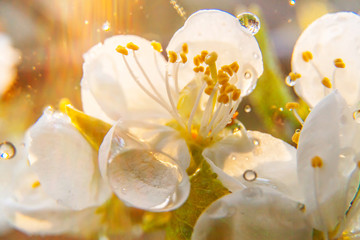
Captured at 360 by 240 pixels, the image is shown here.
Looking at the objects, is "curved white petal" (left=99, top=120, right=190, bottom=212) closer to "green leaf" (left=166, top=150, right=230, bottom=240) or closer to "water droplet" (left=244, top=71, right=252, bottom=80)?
"green leaf" (left=166, top=150, right=230, bottom=240)

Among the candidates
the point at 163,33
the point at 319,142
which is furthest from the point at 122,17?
the point at 319,142

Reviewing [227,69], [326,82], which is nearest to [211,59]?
[227,69]

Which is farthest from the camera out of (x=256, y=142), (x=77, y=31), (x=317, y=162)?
(x=77, y=31)

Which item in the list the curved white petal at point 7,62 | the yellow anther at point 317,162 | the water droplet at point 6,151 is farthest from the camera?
the curved white petal at point 7,62

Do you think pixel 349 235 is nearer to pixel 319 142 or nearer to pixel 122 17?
pixel 319 142

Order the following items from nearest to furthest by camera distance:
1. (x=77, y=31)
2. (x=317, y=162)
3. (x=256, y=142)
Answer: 1. (x=317, y=162)
2. (x=256, y=142)
3. (x=77, y=31)

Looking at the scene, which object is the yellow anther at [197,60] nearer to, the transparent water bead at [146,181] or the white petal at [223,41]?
the white petal at [223,41]

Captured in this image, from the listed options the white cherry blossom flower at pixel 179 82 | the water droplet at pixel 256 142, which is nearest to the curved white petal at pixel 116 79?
the white cherry blossom flower at pixel 179 82

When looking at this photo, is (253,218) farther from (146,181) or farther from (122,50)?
(122,50)
